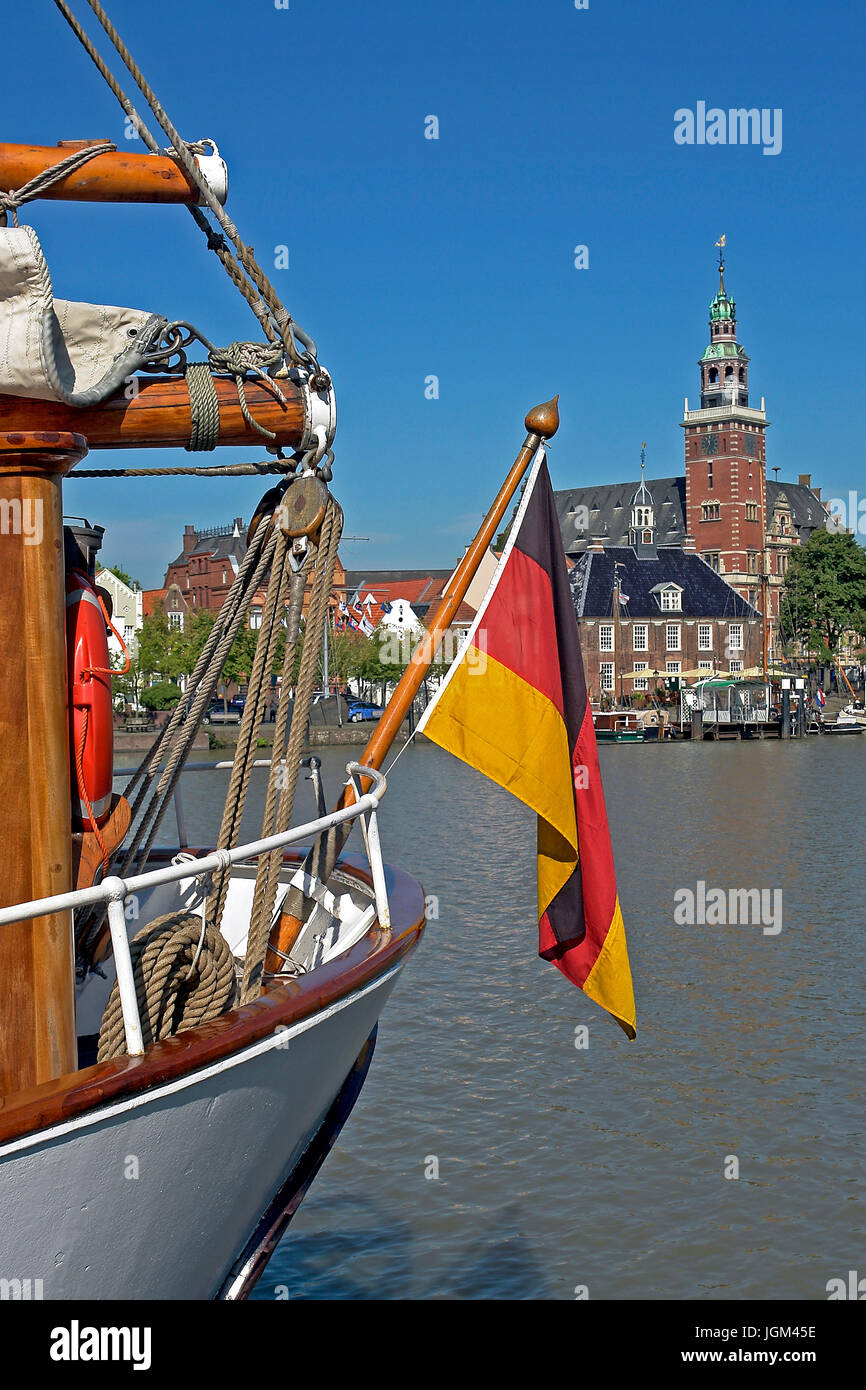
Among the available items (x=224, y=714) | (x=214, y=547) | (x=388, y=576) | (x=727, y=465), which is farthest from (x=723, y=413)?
(x=224, y=714)

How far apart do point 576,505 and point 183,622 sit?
51.2 m

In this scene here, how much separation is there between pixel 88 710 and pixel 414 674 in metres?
1.89

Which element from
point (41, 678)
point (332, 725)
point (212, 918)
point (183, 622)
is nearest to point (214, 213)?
point (41, 678)

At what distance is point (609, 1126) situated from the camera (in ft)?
38.5

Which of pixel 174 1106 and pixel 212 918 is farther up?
pixel 212 918

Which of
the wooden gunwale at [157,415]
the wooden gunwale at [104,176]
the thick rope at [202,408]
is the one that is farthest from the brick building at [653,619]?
the thick rope at [202,408]

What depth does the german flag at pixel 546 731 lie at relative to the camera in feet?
20.7

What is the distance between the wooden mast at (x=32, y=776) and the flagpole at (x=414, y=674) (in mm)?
1702

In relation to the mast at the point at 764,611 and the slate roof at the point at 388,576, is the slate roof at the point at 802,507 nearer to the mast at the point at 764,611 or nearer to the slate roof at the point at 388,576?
the mast at the point at 764,611

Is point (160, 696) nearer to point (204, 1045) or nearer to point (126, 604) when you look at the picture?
point (126, 604)
